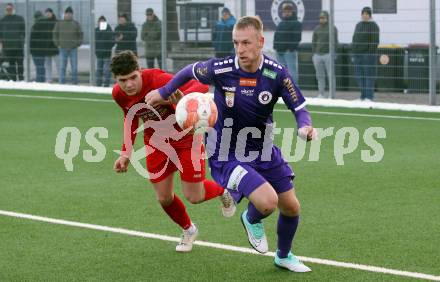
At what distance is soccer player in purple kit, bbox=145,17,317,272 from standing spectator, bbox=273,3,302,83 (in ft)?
48.8

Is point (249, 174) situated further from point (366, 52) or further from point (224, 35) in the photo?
point (224, 35)

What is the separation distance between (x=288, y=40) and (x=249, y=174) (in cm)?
1549

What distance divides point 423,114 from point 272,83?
41.2 feet

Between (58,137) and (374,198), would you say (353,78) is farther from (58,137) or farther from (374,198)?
(374,198)

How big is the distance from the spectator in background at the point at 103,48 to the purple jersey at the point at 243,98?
708 inches

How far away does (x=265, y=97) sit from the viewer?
8.04 meters

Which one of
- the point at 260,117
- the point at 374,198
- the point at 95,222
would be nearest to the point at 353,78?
the point at 374,198

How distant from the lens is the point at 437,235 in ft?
30.6

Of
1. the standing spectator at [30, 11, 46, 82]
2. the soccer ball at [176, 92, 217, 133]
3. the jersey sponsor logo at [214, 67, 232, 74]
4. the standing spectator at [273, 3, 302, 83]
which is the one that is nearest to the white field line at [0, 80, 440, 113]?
the standing spectator at [30, 11, 46, 82]

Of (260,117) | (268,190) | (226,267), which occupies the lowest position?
(226,267)

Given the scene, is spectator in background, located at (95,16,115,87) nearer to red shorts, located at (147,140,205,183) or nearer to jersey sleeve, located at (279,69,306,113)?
red shorts, located at (147,140,205,183)

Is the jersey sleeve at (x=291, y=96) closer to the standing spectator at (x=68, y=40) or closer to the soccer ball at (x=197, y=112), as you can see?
the soccer ball at (x=197, y=112)

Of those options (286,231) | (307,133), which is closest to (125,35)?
(286,231)

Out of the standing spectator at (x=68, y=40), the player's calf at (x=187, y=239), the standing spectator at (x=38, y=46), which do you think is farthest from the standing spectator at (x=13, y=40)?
the player's calf at (x=187, y=239)
